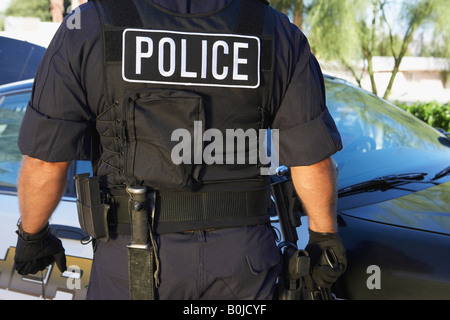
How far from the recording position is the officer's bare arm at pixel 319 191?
4.87 ft

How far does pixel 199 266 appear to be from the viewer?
1348 mm

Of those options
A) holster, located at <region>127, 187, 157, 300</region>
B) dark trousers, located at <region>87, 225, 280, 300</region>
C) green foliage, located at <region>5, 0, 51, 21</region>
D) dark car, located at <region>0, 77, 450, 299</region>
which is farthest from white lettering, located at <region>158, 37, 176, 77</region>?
green foliage, located at <region>5, 0, 51, 21</region>

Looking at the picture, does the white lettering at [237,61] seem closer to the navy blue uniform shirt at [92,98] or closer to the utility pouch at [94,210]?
the navy blue uniform shirt at [92,98]

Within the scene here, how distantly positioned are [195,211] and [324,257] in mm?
421

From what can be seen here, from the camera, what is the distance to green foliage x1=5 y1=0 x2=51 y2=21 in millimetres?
9773

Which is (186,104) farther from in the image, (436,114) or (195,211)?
(436,114)

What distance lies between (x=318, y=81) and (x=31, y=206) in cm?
89

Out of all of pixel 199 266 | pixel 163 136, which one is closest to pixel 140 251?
pixel 199 266

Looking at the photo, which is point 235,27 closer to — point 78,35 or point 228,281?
point 78,35

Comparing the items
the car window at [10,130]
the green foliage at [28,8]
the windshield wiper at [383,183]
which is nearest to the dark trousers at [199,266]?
the windshield wiper at [383,183]

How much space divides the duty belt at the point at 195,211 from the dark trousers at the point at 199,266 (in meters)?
0.02

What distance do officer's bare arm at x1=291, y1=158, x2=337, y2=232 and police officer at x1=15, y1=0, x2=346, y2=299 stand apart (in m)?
0.02

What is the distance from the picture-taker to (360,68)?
10672mm

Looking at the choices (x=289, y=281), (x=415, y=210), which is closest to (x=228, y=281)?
(x=289, y=281)
